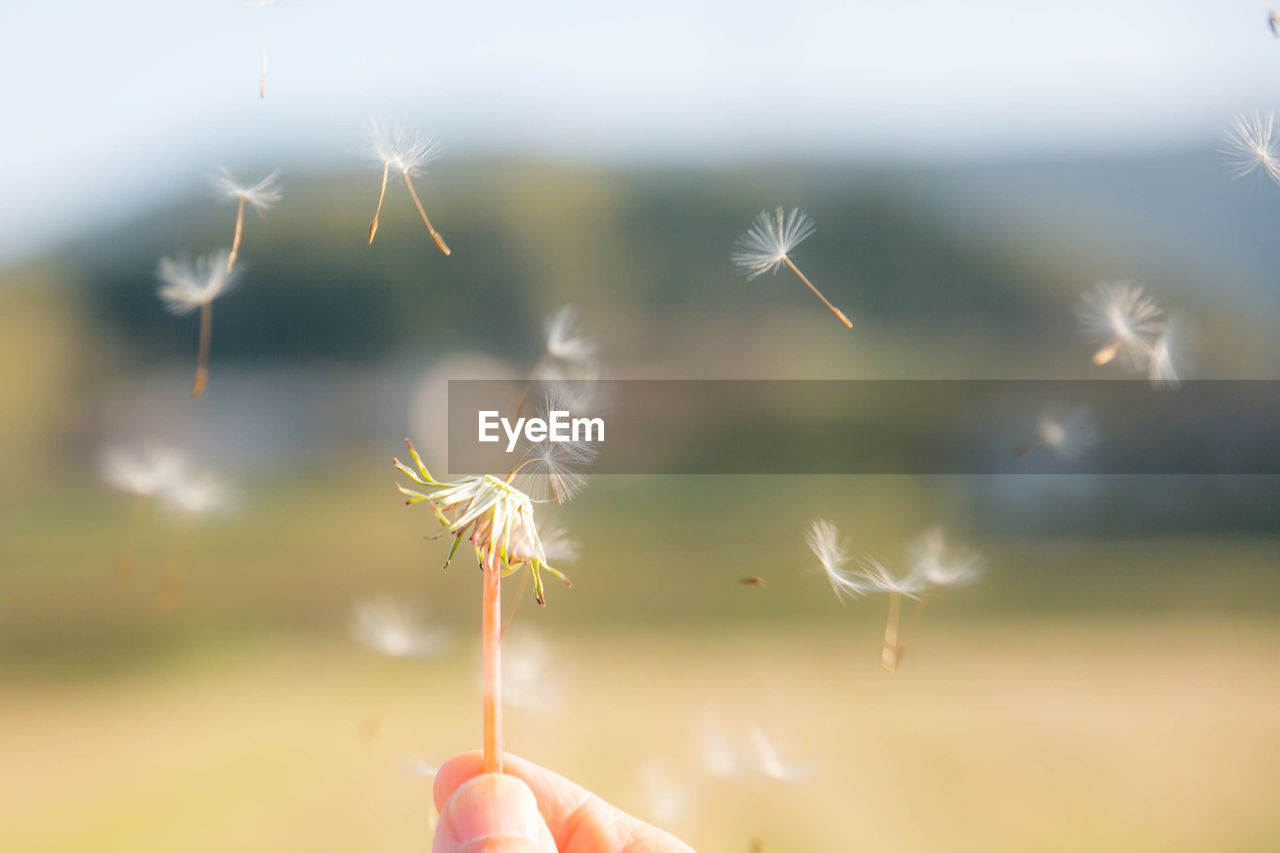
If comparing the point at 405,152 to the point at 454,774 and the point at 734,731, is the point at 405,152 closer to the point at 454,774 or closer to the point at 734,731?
the point at 454,774

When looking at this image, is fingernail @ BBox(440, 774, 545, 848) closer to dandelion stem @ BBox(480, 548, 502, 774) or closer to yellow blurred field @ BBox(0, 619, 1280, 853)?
dandelion stem @ BBox(480, 548, 502, 774)

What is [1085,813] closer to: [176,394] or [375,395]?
[375,395]

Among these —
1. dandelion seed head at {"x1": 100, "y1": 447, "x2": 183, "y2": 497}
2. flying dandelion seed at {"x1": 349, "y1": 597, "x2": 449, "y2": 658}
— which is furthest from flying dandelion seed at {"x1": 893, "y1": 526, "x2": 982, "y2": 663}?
dandelion seed head at {"x1": 100, "y1": 447, "x2": 183, "y2": 497}

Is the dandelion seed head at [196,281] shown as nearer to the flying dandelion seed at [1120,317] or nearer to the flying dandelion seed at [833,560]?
the flying dandelion seed at [833,560]

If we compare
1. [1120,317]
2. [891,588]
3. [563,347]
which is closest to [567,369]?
[563,347]

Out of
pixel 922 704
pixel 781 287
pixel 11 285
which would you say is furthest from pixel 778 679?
pixel 11 285

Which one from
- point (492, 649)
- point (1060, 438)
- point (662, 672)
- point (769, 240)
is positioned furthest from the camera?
point (662, 672)
